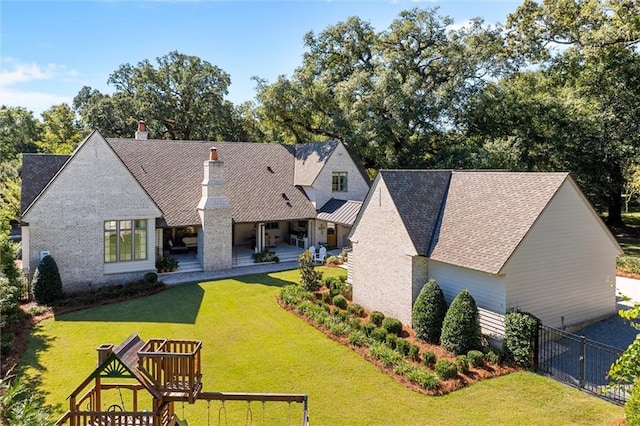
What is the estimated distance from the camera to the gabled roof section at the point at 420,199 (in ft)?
54.1

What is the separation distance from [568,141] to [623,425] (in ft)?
89.3

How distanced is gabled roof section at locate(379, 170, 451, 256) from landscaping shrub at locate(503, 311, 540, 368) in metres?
4.07

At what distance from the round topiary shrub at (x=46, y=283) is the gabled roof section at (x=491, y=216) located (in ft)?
55.5

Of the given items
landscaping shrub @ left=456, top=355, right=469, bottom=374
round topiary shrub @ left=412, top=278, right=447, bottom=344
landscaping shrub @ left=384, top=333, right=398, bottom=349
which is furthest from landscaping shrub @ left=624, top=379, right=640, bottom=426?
landscaping shrub @ left=384, top=333, right=398, bottom=349

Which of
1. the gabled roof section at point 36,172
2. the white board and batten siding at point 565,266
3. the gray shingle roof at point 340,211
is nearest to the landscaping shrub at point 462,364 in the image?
the white board and batten siding at point 565,266

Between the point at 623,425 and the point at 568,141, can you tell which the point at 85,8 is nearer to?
the point at 623,425

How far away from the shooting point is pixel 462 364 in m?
12.6

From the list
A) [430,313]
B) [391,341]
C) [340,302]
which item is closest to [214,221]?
[340,302]

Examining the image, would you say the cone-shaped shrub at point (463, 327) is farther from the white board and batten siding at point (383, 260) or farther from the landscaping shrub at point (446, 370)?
the white board and batten siding at point (383, 260)

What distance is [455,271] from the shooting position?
15.3 metres

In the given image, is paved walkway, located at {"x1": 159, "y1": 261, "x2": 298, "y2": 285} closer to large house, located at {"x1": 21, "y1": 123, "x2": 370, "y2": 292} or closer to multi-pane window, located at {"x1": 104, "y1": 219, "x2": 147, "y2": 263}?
large house, located at {"x1": 21, "y1": 123, "x2": 370, "y2": 292}

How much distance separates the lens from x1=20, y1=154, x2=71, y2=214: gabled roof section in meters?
21.0

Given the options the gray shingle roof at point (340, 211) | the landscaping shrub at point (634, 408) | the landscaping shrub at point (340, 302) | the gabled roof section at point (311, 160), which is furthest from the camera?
the gabled roof section at point (311, 160)

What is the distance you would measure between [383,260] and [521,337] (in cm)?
620
